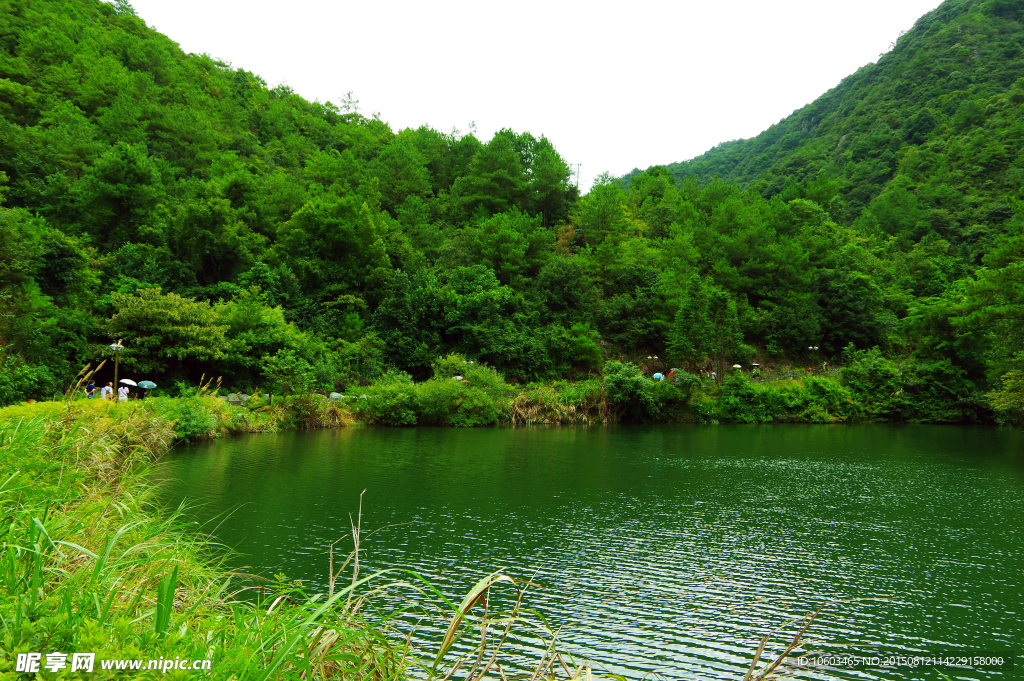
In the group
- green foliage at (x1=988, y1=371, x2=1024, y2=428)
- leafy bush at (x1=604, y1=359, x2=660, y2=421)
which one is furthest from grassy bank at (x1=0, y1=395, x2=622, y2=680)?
leafy bush at (x1=604, y1=359, x2=660, y2=421)

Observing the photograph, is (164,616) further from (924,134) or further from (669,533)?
(924,134)

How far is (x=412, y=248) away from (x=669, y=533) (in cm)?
3189

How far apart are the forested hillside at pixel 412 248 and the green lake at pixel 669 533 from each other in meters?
8.11

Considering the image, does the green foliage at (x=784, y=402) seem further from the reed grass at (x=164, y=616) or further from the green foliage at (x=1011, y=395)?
the reed grass at (x=164, y=616)

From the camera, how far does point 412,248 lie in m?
38.9

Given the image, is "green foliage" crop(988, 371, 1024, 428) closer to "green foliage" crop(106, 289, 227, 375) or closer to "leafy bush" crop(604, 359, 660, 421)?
"leafy bush" crop(604, 359, 660, 421)

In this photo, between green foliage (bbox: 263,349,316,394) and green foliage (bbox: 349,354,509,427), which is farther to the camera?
green foliage (bbox: 349,354,509,427)

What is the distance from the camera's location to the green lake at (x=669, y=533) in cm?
613

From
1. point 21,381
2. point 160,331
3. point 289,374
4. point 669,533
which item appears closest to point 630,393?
point 289,374

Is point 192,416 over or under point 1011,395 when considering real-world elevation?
under

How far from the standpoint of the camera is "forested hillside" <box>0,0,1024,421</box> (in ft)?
75.3

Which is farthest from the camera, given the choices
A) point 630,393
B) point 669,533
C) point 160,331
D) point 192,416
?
point 630,393

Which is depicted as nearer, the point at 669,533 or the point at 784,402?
the point at 669,533

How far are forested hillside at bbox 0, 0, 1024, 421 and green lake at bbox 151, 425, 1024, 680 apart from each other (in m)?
8.11
